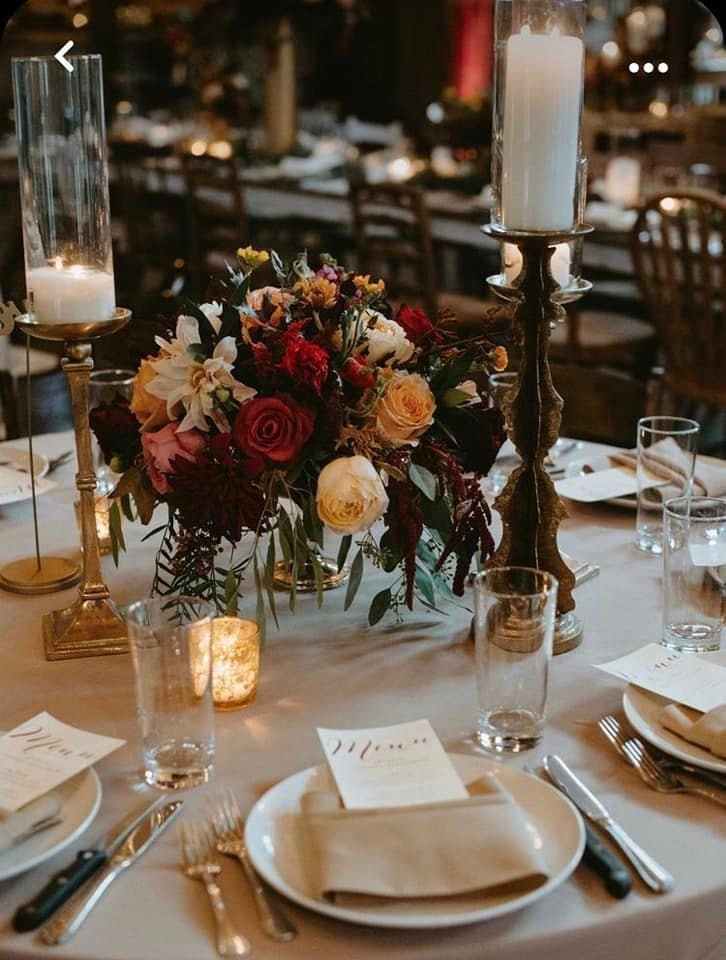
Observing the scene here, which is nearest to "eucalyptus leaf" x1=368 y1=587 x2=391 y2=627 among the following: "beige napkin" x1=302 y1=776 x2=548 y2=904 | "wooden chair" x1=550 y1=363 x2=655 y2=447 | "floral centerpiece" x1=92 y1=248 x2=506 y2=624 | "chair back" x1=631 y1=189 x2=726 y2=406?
"floral centerpiece" x1=92 y1=248 x2=506 y2=624

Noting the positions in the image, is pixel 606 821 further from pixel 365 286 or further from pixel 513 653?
pixel 365 286

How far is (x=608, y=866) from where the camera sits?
0.96 m

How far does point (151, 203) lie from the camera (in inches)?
241

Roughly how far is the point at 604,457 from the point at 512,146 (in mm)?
853

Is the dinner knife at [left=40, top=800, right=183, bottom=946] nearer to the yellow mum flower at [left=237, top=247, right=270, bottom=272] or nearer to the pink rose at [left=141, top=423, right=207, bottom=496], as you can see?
the pink rose at [left=141, top=423, right=207, bottom=496]

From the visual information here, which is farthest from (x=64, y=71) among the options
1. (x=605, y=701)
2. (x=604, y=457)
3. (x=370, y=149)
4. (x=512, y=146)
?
(x=370, y=149)

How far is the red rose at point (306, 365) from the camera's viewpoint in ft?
4.28

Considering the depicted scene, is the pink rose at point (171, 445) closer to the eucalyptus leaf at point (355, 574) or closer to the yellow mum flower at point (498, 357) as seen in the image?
the eucalyptus leaf at point (355, 574)

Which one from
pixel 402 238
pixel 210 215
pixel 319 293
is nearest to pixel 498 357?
pixel 319 293

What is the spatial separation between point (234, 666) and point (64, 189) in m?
0.55

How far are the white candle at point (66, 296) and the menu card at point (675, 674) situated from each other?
2.16ft

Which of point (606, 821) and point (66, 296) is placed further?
point (66, 296)

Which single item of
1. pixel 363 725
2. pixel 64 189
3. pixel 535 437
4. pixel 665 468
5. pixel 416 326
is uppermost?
pixel 64 189

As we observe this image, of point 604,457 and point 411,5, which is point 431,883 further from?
point 411,5
